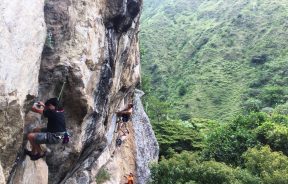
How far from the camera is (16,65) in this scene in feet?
29.8

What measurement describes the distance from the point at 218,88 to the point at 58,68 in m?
66.5

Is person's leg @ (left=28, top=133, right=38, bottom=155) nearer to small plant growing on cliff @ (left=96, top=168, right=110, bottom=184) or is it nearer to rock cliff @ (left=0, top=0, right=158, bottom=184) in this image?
rock cliff @ (left=0, top=0, right=158, bottom=184)

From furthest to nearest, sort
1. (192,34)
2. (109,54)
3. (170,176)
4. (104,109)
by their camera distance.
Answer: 1. (192,34)
2. (170,176)
3. (104,109)
4. (109,54)

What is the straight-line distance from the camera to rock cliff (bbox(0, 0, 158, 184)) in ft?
29.7

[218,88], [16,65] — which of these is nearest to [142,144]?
[16,65]

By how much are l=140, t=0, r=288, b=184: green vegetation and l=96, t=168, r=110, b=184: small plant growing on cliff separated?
3.03m

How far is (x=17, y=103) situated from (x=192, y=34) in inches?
3647

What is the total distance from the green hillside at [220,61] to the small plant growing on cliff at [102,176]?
100 ft

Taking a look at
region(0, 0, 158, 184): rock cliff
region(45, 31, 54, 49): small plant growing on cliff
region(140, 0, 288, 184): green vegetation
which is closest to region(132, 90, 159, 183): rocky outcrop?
region(140, 0, 288, 184): green vegetation

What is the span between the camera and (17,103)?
9117mm

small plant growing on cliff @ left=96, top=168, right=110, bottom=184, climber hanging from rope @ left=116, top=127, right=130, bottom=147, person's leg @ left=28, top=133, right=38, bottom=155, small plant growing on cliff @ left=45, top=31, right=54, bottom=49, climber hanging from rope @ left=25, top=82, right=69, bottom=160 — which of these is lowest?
small plant growing on cliff @ left=96, top=168, right=110, bottom=184

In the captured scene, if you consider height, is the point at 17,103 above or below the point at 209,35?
below

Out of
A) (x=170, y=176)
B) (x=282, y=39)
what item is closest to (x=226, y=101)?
(x=282, y=39)

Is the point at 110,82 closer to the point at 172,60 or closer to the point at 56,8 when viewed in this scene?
the point at 56,8
